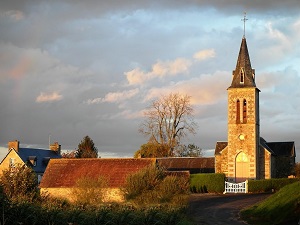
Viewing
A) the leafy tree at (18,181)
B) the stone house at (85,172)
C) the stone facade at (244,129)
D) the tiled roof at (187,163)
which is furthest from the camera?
the tiled roof at (187,163)

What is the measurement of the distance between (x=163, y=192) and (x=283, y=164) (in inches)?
1268

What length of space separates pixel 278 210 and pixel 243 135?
2587 centimetres

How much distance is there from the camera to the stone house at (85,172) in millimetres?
44228

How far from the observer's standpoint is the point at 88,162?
48.3m

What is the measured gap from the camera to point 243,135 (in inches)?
2261

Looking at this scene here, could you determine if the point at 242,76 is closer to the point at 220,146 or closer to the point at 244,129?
the point at 244,129

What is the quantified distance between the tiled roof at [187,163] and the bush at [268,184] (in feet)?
34.8

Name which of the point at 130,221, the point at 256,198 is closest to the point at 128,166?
the point at 256,198

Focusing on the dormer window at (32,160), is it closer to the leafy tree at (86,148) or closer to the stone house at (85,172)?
the leafy tree at (86,148)

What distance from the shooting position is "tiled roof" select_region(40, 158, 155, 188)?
146 feet

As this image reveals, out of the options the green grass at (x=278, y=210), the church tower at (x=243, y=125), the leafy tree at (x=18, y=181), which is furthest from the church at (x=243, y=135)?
the leafy tree at (x=18, y=181)

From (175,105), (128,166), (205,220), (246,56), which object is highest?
(246,56)

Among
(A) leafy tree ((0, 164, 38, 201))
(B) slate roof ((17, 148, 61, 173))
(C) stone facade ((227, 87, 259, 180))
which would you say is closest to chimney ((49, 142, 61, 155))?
(B) slate roof ((17, 148, 61, 173))

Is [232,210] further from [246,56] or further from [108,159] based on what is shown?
[246,56]
